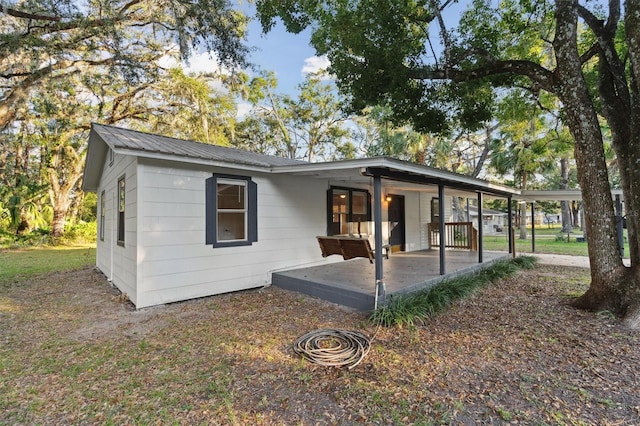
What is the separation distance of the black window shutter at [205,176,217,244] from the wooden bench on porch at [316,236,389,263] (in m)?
2.11

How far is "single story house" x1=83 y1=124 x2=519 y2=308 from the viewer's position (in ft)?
16.6

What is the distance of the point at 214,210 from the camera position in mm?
5855

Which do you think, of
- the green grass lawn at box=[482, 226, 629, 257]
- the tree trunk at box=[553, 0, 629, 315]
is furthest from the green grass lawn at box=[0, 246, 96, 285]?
the green grass lawn at box=[482, 226, 629, 257]

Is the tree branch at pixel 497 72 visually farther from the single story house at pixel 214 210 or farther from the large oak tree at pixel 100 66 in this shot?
the large oak tree at pixel 100 66

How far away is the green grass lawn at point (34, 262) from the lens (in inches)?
333

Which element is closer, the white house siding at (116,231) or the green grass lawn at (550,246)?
the white house siding at (116,231)

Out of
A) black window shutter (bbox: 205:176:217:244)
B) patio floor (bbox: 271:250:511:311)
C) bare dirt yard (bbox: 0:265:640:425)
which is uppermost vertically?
black window shutter (bbox: 205:176:217:244)

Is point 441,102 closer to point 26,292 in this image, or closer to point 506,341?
point 506,341

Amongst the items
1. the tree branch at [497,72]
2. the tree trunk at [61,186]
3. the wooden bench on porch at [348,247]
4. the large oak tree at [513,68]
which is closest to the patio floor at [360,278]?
the wooden bench on porch at [348,247]

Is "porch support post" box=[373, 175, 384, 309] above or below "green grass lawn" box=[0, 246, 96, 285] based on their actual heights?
above

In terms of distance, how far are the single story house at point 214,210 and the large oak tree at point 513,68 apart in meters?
2.05

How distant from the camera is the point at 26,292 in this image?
655 cm

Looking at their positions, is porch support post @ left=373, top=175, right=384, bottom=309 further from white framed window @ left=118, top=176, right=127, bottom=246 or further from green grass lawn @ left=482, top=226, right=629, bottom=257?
green grass lawn @ left=482, top=226, right=629, bottom=257

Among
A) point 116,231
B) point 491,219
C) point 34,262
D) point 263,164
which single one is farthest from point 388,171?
point 491,219
